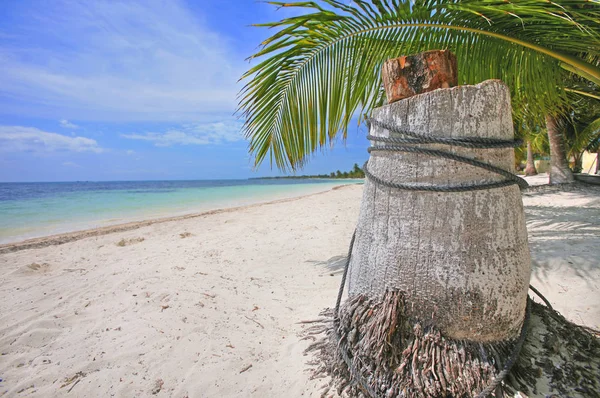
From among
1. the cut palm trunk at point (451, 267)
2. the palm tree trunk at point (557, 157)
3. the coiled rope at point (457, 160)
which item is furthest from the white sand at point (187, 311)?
the palm tree trunk at point (557, 157)

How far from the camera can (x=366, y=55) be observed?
246 cm

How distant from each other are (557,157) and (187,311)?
1110 cm

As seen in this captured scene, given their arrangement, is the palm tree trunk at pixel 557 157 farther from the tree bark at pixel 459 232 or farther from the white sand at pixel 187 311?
the tree bark at pixel 459 232

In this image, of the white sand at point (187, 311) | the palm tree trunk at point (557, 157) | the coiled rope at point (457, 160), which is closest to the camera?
the coiled rope at point (457, 160)

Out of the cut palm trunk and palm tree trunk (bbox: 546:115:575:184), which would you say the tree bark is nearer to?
the cut palm trunk

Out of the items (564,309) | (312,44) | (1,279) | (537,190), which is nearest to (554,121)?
(537,190)

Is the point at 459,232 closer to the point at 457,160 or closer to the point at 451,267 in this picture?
the point at 451,267

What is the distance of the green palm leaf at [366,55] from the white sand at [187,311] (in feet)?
4.43

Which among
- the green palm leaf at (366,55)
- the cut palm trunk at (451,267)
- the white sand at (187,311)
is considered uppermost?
the green palm leaf at (366,55)

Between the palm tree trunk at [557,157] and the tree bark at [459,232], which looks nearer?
the tree bark at [459,232]

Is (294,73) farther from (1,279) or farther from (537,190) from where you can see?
(537,190)

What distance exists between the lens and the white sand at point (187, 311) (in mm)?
1745

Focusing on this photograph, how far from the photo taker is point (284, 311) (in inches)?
97.8

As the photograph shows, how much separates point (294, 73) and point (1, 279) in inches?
168
